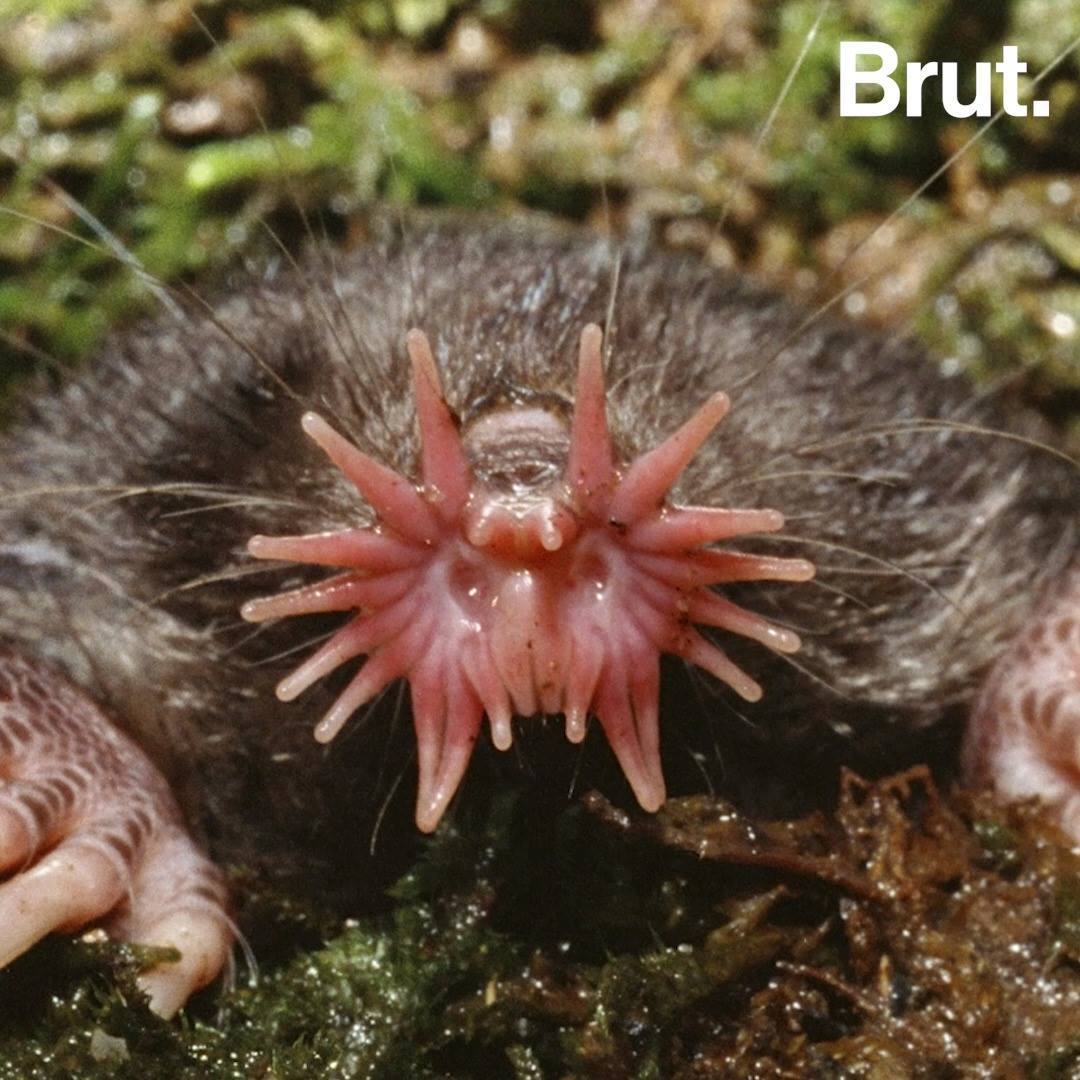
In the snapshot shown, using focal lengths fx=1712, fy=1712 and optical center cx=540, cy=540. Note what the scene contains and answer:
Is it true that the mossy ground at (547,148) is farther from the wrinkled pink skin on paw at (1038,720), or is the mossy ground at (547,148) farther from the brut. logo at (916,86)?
the wrinkled pink skin on paw at (1038,720)

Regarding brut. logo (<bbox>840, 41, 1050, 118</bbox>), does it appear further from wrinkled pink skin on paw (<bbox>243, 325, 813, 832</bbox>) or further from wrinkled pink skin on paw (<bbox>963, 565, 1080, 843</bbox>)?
wrinkled pink skin on paw (<bbox>243, 325, 813, 832</bbox>)

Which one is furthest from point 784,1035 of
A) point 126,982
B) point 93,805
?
point 93,805

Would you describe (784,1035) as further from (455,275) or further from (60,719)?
(455,275)

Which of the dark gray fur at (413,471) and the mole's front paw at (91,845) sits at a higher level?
the dark gray fur at (413,471)

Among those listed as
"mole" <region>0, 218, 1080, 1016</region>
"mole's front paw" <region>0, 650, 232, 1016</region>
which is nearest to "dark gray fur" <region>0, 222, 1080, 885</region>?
"mole" <region>0, 218, 1080, 1016</region>

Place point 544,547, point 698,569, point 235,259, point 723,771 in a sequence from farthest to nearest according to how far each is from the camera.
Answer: point 235,259, point 723,771, point 698,569, point 544,547

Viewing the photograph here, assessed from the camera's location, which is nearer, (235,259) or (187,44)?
(235,259)

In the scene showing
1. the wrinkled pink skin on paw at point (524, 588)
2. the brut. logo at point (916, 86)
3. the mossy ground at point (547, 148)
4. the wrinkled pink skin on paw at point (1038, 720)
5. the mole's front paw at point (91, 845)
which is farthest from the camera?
the mossy ground at point (547, 148)

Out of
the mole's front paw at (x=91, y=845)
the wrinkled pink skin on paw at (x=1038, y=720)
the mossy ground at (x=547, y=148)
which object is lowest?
the mole's front paw at (x=91, y=845)

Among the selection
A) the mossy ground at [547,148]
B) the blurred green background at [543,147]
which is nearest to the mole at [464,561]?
the mossy ground at [547,148]
